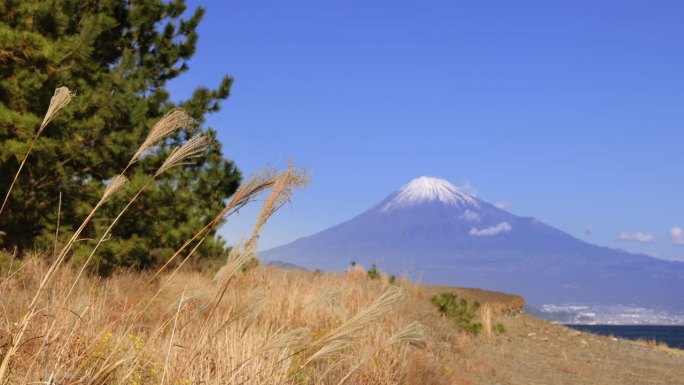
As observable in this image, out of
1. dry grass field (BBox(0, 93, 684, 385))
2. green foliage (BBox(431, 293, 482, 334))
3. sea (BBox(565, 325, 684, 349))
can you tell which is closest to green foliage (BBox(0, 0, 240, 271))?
dry grass field (BBox(0, 93, 684, 385))

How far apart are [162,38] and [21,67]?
5.78 m

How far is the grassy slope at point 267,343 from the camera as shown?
3643 mm

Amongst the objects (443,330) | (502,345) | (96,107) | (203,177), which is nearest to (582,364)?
(502,345)

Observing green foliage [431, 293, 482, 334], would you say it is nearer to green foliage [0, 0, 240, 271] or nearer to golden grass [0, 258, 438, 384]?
golden grass [0, 258, 438, 384]

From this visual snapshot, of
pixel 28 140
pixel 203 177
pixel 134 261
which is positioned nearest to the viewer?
pixel 28 140

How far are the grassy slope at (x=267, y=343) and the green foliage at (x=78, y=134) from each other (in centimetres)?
118

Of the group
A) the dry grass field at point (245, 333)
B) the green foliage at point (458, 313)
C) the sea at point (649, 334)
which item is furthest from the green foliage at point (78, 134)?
the sea at point (649, 334)

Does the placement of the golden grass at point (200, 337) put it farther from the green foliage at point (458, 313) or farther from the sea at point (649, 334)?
the sea at point (649, 334)

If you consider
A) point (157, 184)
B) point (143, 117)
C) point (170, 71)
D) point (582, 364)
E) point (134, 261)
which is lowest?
point (582, 364)

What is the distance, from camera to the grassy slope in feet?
12.0

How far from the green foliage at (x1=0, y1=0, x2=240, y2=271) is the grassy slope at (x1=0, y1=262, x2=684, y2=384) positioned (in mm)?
1181

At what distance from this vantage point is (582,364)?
1286 centimetres

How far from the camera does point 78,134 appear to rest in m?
10.8

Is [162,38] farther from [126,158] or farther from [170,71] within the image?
[126,158]
